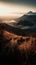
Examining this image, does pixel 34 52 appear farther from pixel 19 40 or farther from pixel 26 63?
pixel 19 40

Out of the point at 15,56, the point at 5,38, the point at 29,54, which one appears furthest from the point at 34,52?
the point at 5,38

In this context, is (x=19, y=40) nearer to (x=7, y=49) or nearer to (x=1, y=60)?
(x=7, y=49)

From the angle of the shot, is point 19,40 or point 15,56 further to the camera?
point 19,40

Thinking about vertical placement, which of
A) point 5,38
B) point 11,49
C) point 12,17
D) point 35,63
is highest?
point 12,17

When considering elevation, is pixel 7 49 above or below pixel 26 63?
above

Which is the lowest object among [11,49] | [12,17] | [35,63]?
[35,63]

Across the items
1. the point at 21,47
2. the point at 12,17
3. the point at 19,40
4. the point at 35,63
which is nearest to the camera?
the point at 35,63

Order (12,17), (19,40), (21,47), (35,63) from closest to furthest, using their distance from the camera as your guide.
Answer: (35,63) < (21,47) < (19,40) < (12,17)

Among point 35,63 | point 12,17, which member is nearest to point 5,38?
point 35,63

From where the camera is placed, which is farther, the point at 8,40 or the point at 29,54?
the point at 8,40
